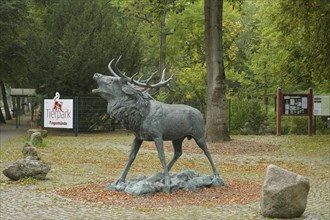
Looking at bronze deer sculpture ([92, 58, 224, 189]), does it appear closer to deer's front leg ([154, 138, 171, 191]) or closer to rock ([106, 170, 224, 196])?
deer's front leg ([154, 138, 171, 191])

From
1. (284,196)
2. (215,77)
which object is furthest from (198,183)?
(215,77)

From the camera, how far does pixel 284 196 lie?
9031 mm

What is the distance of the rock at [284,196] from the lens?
9034mm

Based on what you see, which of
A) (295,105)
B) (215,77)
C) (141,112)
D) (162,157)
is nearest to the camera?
(141,112)

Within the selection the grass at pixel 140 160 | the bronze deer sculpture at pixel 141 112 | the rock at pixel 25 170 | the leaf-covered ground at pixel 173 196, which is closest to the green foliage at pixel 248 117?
the grass at pixel 140 160

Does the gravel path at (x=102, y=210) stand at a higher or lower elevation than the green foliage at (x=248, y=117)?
lower

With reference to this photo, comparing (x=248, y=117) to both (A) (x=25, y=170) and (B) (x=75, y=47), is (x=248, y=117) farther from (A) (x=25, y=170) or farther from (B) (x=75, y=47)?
(A) (x=25, y=170)

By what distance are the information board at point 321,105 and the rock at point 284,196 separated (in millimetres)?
23298

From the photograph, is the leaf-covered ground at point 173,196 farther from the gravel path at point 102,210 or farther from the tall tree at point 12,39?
the tall tree at point 12,39

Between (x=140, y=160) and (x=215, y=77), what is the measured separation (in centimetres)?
679

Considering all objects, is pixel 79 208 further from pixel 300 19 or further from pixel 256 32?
pixel 256 32

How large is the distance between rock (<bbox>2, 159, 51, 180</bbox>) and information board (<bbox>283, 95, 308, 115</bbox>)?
20429 millimetres

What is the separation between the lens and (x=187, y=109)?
11867 mm

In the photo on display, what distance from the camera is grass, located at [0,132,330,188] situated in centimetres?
1474
